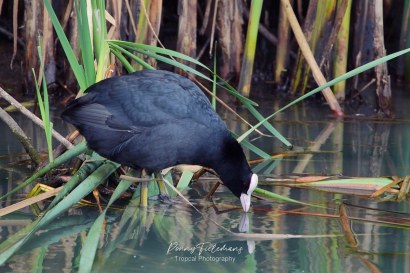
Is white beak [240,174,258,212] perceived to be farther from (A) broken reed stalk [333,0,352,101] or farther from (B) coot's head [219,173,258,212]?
(A) broken reed stalk [333,0,352,101]

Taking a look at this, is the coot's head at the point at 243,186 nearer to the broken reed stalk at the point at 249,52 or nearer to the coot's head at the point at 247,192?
the coot's head at the point at 247,192

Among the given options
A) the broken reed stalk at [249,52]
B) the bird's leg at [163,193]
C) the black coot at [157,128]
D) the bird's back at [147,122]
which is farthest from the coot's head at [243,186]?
the broken reed stalk at [249,52]

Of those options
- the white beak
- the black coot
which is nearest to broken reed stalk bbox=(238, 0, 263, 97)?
the black coot

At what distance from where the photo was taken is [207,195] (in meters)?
2.60

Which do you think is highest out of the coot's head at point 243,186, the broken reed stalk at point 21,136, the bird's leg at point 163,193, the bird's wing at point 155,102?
the bird's wing at point 155,102

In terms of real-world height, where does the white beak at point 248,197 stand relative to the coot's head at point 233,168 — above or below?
below

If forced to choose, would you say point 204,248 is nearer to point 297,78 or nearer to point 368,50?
point 297,78

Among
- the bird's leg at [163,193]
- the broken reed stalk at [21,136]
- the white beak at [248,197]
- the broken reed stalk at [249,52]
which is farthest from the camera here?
the broken reed stalk at [249,52]

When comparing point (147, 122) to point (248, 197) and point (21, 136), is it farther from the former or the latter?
point (21, 136)

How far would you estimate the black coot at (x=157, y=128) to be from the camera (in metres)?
2.44

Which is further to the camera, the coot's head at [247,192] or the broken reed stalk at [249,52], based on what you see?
the broken reed stalk at [249,52]

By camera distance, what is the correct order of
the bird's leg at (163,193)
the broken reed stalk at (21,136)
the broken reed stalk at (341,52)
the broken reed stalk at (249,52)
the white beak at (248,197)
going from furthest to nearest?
the broken reed stalk at (341,52) < the broken reed stalk at (249,52) < the broken reed stalk at (21,136) < the bird's leg at (163,193) < the white beak at (248,197)

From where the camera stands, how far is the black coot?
244 centimetres

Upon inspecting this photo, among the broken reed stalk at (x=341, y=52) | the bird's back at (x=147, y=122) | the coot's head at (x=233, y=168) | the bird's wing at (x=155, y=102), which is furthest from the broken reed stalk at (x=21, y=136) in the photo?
the broken reed stalk at (x=341, y=52)
